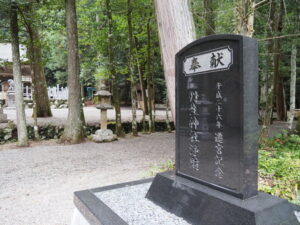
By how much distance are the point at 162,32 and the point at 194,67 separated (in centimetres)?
176

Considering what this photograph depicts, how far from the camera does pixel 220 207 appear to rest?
6.44 feet

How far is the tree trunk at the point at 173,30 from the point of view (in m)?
3.74

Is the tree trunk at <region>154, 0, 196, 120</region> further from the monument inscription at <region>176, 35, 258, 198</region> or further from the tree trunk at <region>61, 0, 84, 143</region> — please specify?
the tree trunk at <region>61, 0, 84, 143</region>

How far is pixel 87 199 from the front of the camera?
8.47 feet

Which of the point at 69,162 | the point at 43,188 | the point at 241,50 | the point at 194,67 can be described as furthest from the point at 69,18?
the point at 241,50

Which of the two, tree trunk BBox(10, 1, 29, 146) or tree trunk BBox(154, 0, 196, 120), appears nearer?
tree trunk BBox(154, 0, 196, 120)

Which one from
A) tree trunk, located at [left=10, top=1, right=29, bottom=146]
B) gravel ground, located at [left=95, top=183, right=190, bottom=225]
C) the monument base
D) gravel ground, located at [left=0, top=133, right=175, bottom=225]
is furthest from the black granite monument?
tree trunk, located at [left=10, top=1, right=29, bottom=146]

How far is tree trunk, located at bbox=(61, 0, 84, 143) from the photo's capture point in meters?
7.61

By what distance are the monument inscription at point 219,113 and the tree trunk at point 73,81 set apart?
5.75 meters

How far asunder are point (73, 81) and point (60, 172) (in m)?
3.58

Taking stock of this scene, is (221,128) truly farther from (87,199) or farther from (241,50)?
(87,199)

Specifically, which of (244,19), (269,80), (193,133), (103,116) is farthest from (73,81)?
(269,80)

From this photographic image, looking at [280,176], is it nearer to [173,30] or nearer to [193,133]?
[193,133]

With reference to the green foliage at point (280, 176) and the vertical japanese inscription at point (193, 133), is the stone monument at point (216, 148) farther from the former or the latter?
the green foliage at point (280, 176)
